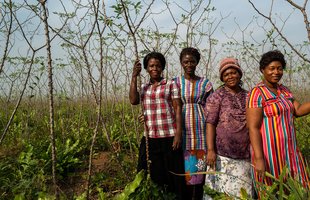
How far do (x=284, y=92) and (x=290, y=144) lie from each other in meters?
0.35

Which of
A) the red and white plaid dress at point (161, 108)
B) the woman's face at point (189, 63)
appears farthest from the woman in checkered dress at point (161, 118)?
the woman's face at point (189, 63)

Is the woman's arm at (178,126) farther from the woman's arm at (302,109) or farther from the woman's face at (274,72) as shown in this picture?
the woman's arm at (302,109)

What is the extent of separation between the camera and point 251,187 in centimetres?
207

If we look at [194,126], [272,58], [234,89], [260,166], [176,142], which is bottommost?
[260,166]

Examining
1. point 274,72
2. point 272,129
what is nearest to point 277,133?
point 272,129

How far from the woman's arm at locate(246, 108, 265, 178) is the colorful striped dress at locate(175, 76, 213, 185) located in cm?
53

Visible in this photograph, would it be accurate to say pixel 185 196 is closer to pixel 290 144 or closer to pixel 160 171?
pixel 160 171

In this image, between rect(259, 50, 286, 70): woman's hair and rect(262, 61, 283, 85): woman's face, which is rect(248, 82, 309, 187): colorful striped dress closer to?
rect(262, 61, 283, 85): woman's face

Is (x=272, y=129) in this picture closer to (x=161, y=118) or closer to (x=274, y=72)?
(x=274, y=72)

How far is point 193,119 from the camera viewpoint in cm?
237

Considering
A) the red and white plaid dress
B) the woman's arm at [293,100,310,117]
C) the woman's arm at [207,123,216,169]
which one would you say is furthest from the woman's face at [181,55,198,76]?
the woman's arm at [293,100,310,117]

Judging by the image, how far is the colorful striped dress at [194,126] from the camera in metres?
2.36

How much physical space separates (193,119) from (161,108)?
0.90 ft

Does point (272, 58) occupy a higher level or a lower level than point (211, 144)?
higher
